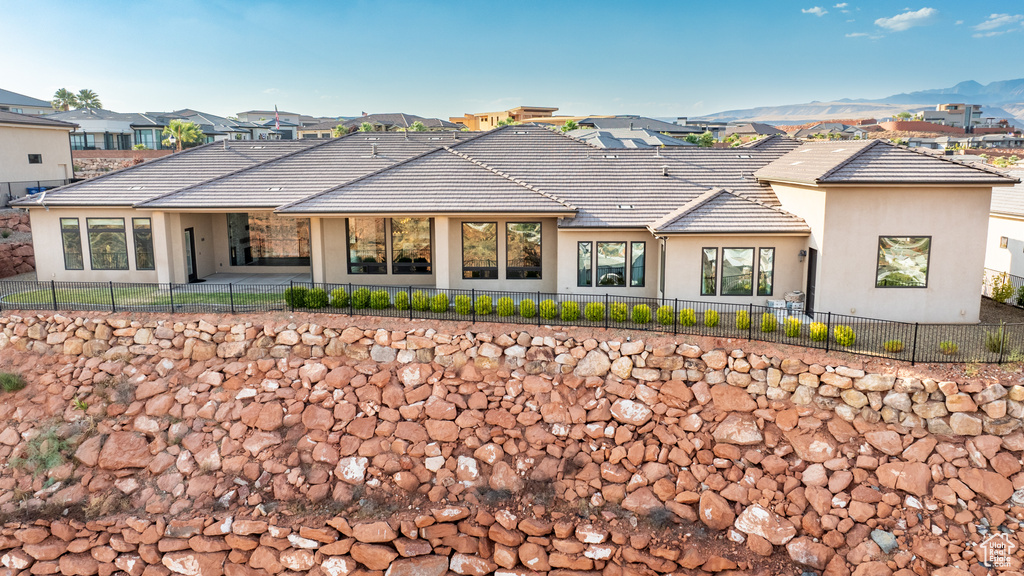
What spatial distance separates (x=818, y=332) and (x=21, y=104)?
63.3m

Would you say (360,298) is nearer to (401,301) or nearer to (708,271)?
(401,301)

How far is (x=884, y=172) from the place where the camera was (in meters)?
18.4

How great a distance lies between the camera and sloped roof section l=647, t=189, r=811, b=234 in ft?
64.1

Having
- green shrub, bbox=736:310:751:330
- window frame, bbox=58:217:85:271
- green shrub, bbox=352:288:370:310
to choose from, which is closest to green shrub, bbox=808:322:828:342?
green shrub, bbox=736:310:751:330

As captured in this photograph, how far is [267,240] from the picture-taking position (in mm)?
26250

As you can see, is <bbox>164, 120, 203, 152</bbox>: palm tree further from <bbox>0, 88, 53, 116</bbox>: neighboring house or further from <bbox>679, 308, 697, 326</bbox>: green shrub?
<bbox>679, 308, 697, 326</bbox>: green shrub

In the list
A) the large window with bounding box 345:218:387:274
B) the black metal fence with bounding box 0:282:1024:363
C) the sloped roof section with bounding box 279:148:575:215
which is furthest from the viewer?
the large window with bounding box 345:218:387:274

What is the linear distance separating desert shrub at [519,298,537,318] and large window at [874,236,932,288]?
10.2 m

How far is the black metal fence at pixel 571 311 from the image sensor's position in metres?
16.9

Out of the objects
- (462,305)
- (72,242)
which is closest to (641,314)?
(462,305)

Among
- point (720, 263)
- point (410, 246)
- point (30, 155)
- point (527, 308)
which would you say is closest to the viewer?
point (527, 308)

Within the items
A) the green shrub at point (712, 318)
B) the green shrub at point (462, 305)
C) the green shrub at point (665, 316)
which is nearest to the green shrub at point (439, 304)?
the green shrub at point (462, 305)

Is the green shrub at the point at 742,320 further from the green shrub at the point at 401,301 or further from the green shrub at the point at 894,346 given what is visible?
the green shrub at the point at 401,301

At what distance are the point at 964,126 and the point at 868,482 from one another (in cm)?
11008
